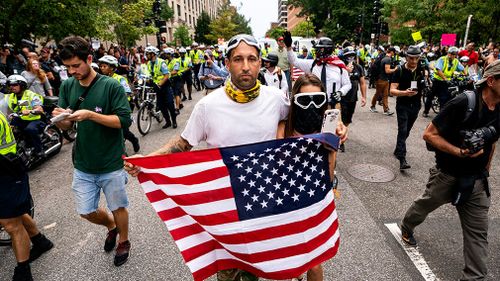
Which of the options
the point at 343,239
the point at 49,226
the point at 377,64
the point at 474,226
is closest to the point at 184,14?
the point at 377,64

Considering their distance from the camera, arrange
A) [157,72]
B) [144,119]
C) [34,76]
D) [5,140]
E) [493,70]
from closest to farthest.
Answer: [493,70], [5,140], [34,76], [144,119], [157,72]

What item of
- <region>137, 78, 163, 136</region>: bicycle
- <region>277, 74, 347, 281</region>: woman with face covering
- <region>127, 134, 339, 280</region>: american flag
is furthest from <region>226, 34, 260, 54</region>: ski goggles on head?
<region>137, 78, 163, 136</region>: bicycle

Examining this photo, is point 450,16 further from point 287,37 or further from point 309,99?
point 309,99

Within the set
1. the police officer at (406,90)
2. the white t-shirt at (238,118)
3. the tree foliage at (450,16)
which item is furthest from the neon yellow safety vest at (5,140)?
the tree foliage at (450,16)

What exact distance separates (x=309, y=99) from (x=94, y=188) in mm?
2398

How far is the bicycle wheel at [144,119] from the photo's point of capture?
8.70 metres

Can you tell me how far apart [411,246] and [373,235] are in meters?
0.42

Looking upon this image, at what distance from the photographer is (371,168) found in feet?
20.0

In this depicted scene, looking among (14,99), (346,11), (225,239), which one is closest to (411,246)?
(225,239)

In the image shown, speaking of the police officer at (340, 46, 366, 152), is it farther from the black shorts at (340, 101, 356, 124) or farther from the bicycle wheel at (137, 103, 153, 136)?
the bicycle wheel at (137, 103, 153, 136)

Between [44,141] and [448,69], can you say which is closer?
[44,141]

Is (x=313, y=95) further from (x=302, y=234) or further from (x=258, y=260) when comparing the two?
(x=258, y=260)

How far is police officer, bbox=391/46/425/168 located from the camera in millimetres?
5926

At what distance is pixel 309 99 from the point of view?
2.18 meters
